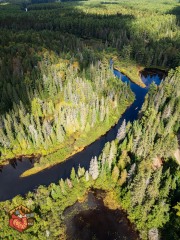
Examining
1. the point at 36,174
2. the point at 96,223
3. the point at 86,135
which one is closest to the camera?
the point at 96,223

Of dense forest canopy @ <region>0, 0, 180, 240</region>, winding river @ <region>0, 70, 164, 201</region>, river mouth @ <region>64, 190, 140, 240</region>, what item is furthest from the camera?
winding river @ <region>0, 70, 164, 201</region>

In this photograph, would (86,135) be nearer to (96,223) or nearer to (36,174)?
(36,174)

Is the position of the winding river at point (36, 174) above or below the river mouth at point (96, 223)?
above

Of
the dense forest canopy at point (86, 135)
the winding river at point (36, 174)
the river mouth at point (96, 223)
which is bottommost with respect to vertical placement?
the river mouth at point (96, 223)

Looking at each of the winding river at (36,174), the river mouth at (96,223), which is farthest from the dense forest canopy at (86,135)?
the winding river at (36,174)

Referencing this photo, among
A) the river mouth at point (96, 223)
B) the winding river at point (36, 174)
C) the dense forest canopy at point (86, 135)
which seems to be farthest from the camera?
the winding river at point (36, 174)

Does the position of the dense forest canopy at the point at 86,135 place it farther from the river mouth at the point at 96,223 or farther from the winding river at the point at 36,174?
the winding river at the point at 36,174

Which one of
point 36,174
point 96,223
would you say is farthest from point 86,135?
point 96,223

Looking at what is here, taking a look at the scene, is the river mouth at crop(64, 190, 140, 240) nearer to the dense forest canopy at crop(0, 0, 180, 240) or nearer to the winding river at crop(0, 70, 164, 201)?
the dense forest canopy at crop(0, 0, 180, 240)

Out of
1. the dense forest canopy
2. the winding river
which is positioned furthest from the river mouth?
the winding river
